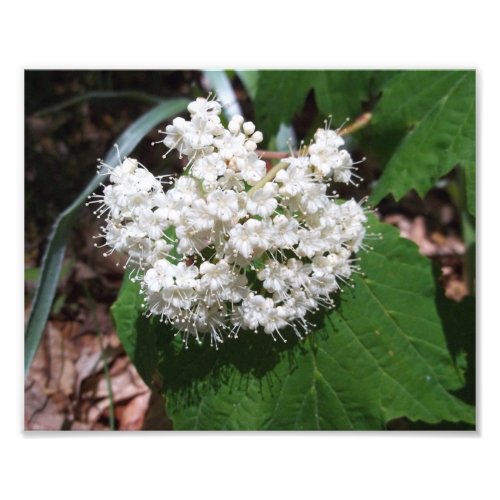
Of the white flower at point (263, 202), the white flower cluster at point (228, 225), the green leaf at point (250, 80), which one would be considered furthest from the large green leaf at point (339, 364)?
the green leaf at point (250, 80)

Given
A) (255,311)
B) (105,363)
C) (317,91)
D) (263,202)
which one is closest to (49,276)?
(105,363)

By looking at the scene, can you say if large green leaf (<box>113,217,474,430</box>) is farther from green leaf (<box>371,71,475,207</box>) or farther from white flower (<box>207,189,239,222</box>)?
white flower (<box>207,189,239,222</box>)

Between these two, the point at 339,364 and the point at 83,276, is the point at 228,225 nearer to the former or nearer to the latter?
the point at 339,364

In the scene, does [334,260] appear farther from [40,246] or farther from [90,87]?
[90,87]

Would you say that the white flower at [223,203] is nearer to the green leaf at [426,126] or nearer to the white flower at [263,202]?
the white flower at [263,202]
